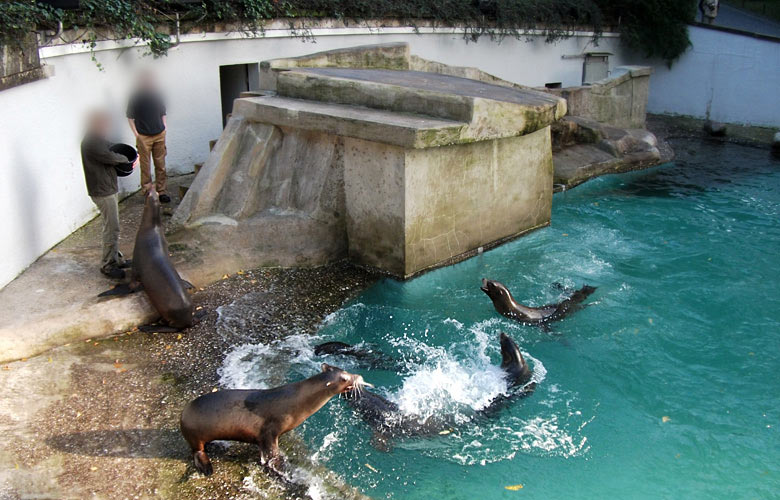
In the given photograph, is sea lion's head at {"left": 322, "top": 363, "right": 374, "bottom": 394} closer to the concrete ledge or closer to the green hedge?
the concrete ledge

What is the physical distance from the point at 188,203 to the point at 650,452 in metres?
5.92

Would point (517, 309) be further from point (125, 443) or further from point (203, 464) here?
point (125, 443)

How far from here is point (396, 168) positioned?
7.91 m

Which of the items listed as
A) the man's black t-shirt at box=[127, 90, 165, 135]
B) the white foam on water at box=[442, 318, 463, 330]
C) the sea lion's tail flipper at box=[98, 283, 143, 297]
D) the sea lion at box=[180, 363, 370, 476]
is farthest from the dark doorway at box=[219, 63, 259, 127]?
the sea lion at box=[180, 363, 370, 476]

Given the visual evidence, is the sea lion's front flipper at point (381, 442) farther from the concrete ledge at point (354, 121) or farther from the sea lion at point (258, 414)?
the concrete ledge at point (354, 121)

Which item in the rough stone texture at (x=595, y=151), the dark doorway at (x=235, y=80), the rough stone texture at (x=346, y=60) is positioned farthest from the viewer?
the dark doorway at (x=235, y=80)

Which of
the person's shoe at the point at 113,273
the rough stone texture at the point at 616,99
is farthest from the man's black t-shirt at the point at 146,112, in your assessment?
the rough stone texture at the point at 616,99

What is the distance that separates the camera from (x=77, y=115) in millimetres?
8906

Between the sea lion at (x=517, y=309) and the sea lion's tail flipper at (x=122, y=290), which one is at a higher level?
the sea lion's tail flipper at (x=122, y=290)

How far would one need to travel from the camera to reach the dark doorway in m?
12.7

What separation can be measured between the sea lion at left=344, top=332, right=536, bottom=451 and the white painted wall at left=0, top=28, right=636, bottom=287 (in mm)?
3884

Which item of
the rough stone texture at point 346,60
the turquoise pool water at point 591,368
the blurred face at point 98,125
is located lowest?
the turquoise pool water at point 591,368

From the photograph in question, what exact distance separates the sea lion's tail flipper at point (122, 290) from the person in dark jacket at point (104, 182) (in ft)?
1.06

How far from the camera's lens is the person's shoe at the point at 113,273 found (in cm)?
728
